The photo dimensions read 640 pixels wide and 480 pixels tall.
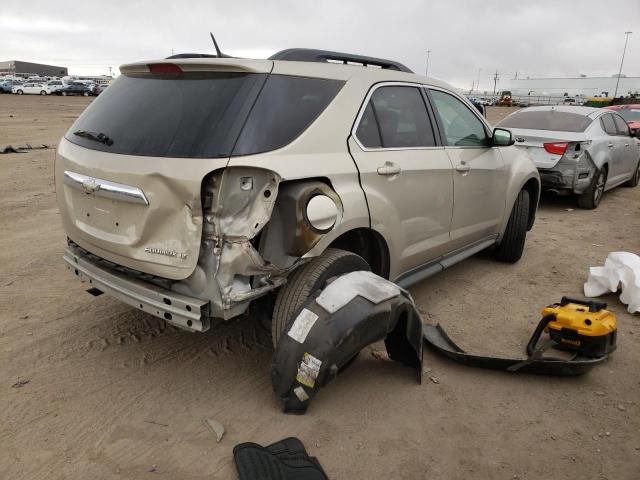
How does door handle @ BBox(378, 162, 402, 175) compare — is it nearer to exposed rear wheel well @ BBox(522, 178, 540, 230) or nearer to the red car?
exposed rear wheel well @ BBox(522, 178, 540, 230)

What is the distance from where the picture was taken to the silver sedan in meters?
7.66

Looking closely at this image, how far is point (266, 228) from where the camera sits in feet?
8.59

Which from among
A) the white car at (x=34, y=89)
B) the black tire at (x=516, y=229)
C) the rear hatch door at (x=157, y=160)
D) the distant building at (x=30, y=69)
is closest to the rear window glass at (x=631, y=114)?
the black tire at (x=516, y=229)

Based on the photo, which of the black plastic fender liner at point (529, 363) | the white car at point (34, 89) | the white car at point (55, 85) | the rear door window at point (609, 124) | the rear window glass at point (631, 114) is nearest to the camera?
the black plastic fender liner at point (529, 363)

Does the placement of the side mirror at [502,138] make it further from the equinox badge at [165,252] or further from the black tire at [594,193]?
the black tire at [594,193]

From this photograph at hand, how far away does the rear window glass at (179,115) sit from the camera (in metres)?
2.58

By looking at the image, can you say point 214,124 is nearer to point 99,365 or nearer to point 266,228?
point 266,228

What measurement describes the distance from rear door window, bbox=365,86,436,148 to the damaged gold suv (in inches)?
0.6

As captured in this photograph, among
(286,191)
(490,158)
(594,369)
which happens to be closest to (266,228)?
(286,191)

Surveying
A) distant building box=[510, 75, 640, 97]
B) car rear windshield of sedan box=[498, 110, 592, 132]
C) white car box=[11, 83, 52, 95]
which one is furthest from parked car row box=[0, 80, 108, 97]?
distant building box=[510, 75, 640, 97]

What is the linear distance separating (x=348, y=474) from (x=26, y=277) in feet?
11.5

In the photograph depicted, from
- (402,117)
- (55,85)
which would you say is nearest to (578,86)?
(55,85)

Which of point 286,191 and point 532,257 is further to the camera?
point 532,257

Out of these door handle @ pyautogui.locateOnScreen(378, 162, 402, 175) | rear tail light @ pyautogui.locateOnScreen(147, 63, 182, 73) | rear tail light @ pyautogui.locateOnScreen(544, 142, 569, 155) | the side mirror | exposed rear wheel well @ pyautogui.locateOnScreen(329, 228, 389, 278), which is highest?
rear tail light @ pyautogui.locateOnScreen(147, 63, 182, 73)
